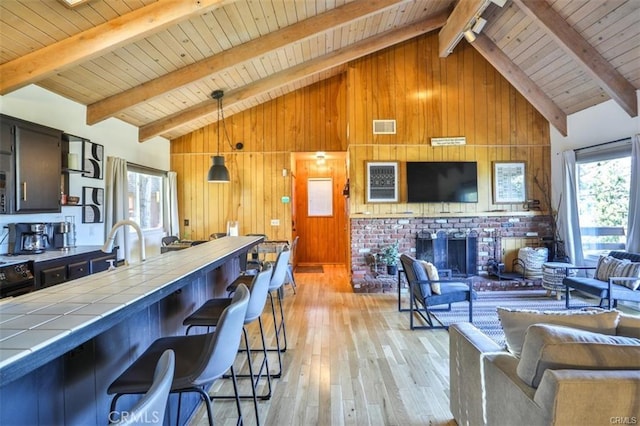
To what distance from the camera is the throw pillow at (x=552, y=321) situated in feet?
4.72

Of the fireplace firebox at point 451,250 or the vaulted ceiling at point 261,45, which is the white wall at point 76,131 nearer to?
the vaulted ceiling at point 261,45

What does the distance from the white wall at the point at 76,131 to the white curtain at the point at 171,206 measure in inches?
→ 18.1

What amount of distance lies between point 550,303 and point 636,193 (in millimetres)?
1776

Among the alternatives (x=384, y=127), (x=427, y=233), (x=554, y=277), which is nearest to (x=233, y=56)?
(x=384, y=127)

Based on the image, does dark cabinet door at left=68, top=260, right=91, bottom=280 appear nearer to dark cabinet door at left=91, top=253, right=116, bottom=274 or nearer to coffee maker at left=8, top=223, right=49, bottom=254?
dark cabinet door at left=91, top=253, right=116, bottom=274

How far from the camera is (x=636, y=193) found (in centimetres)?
403

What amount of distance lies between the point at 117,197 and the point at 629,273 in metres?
6.60

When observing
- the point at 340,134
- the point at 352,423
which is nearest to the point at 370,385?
the point at 352,423

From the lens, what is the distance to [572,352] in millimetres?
1189

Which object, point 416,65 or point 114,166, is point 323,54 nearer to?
point 416,65

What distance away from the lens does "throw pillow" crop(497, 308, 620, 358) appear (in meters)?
1.44

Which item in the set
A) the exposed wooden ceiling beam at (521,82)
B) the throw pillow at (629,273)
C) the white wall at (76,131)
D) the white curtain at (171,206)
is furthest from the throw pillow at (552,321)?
the white curtain at (171,206)

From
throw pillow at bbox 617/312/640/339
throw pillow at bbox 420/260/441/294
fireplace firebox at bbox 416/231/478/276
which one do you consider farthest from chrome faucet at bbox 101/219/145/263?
fireplace firebox at bbox 416/231/478/276

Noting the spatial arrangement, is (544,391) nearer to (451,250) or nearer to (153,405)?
(153,405)
